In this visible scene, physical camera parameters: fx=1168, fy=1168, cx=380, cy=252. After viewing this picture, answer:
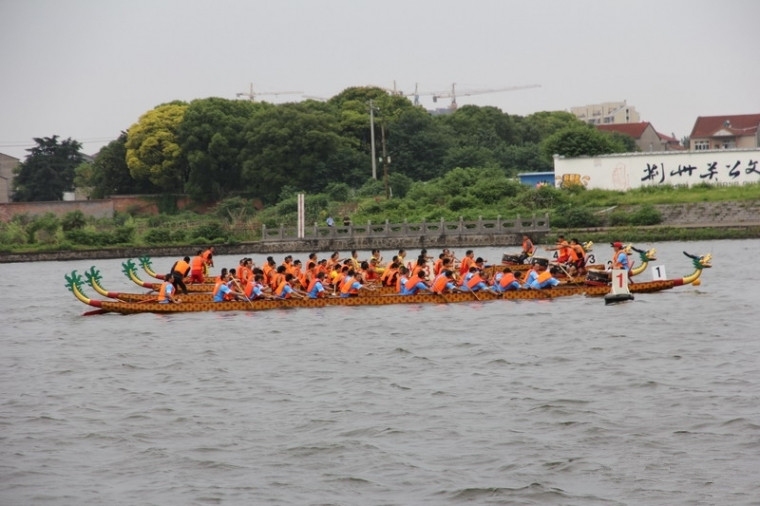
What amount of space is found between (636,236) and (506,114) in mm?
39766

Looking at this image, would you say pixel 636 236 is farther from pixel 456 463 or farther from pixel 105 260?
pixel 456 463

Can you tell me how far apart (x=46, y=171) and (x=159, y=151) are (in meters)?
18.5

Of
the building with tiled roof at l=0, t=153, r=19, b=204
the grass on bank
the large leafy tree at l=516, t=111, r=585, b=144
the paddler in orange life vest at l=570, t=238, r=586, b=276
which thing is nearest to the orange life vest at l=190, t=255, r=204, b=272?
the paddler in orange life vest at l=570, t=238, r=586, b=276

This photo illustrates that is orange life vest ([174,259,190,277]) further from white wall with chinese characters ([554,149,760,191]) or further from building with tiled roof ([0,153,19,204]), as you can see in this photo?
building with tiled roof ([0,153,19,204])

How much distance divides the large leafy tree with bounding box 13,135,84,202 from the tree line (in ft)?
19.1

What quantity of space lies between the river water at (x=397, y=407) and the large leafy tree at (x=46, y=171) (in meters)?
61.3

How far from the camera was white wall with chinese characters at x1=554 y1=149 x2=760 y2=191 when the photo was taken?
52469 mm

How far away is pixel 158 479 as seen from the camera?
13031mm

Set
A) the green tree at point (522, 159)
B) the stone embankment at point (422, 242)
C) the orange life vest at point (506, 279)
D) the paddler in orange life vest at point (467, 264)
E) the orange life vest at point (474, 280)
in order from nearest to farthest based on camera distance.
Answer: the orange life vest at point (506, 279) → the orange life vest at point (474, 280) → the paddler in orange life vest at point (467, 264) → the stone embankment at point (422, 242) → the green tree at point (522, 159)

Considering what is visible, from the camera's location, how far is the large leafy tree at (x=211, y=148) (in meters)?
68.6

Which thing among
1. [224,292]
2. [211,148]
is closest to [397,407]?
[224,292]

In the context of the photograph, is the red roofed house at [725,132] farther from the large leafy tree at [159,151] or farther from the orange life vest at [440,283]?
the orange life vest at [440,283]

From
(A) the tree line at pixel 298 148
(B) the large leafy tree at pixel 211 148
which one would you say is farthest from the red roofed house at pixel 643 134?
(B) the large leafy tree at pixel 211 148

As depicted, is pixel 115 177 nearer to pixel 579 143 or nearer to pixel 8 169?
pixel 8 169
